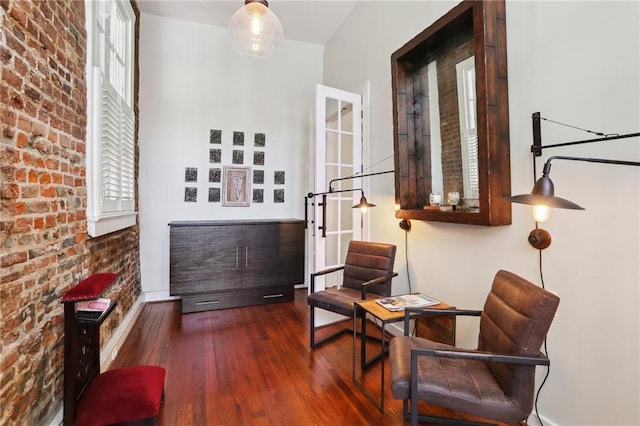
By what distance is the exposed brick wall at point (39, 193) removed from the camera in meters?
1.34

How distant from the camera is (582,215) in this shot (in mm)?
1603

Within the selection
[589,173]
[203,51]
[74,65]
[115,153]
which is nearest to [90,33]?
[74,65]

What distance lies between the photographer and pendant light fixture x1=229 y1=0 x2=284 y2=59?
6.44 feet

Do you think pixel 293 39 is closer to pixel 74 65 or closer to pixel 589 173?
pixel 74 65

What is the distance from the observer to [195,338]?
3018 mm

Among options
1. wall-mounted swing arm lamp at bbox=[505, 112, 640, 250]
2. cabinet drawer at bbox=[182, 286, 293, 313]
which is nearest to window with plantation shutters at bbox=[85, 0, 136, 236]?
cabinet drawer at bbox=[182, 286, 293, 313]

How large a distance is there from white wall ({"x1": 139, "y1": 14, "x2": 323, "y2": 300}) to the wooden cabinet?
601 millimetres

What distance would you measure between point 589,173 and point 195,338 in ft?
10.8

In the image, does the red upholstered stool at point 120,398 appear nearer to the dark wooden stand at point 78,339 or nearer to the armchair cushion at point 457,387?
the dark wooden stand at point 78,339

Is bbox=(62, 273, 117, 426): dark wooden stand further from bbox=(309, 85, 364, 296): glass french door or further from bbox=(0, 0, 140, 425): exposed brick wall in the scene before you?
bbox=(309, 85, 364, 296): glass french door

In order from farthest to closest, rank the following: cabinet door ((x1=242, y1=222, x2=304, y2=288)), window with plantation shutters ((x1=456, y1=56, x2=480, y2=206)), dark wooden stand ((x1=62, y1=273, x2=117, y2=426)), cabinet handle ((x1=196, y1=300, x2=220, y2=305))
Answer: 1. cabinet door ((x1=242, y1=222, x2=304, y2=288))
2. cabinet handle ((x1=196, y1=300, x2=220, y2=305))
3. window with plantation shutters ((x1=456, y1=56, x2=480, y2=206))
4. dark wooden stand ((x1=62, y1=273, x2=117, y2=426))

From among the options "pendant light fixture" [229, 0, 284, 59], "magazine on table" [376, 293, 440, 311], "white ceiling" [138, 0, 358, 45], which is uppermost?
"white ceiling" [138, 0, 358, 45]

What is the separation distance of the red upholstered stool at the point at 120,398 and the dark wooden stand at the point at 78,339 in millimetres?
54

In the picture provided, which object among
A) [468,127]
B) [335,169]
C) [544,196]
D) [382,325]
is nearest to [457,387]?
[382,325]
